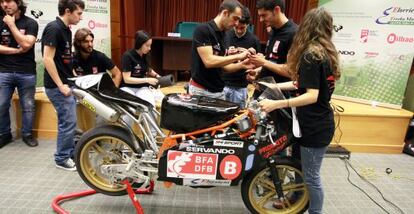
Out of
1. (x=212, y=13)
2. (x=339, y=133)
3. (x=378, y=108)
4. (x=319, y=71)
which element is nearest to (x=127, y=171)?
(x=319, y=71)

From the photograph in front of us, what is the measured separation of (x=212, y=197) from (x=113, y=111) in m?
1.03

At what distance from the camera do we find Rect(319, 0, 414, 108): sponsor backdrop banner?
3541mm

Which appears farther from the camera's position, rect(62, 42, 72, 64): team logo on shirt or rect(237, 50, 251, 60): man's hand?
rect(62, 42, 72, 64): team logo on shirt

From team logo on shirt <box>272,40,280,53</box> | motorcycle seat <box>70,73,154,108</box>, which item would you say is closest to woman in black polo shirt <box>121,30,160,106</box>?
motorcycle seat <box>70,73,154,108</box>

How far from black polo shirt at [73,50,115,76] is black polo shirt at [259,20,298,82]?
4.96 feet

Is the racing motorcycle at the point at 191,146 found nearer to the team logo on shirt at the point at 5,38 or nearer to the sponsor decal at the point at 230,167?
the sponsor decal at the point at 230,167

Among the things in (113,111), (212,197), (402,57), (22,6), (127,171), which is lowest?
(212,197)

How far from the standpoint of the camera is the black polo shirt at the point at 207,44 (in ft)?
7.05

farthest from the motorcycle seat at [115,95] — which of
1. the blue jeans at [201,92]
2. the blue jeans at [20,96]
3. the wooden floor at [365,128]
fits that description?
the wooden floor at [365,128]

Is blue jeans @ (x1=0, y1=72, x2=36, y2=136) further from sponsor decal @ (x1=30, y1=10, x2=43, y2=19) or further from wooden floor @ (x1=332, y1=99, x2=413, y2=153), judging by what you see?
wooden floor @ (x1=332, y1=99, x2=413, y2=153)

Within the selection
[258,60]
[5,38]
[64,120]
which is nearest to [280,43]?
[258,60]

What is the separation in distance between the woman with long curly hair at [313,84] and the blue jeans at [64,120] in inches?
67.2

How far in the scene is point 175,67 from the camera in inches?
195

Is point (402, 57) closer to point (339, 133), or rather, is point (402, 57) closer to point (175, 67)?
point (339, 133)
